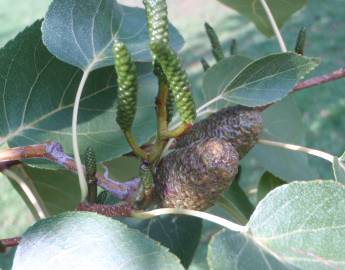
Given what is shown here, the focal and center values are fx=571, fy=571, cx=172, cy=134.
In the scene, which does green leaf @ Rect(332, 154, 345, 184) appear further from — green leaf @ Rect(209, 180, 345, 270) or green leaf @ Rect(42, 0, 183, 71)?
green leaf @ Rect(42, 0, 183, 71)

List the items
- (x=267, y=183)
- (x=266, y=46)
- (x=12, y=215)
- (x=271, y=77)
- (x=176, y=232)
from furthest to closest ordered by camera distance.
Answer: (x=266, y=46), (x=12, y=215), (x=267, y=183), (x=176, y=232), (x=271, y=77)

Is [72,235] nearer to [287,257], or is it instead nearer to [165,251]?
[165,251]

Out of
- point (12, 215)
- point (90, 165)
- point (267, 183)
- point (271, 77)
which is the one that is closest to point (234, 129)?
point (271, 77)

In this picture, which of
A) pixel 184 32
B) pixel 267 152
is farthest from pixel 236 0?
pixel 184 32

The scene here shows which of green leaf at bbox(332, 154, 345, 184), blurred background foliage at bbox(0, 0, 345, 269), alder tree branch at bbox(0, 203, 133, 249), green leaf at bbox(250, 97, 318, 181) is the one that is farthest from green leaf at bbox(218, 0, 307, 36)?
blurred background foliage at bbox(0, 0, 345, 269)

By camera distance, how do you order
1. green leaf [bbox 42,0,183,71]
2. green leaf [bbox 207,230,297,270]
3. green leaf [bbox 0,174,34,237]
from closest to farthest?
green leaf [bbox 207,230,297,270] < green leaf [bbox 42,0,183,71] < green leaf [bbox 0,174,34,237]

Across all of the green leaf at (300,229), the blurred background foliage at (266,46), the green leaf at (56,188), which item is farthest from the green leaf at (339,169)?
the blurred background foliage at (266,46)

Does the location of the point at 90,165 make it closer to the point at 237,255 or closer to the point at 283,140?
the point at 237,255
